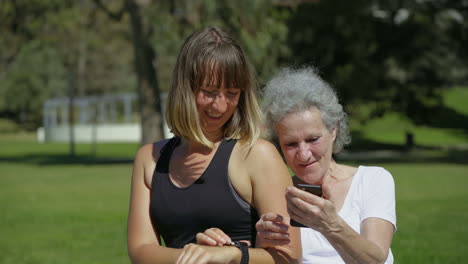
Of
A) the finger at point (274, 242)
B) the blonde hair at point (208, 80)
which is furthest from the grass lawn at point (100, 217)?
the finger at point (274, 242)

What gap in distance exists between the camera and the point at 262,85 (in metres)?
4.02

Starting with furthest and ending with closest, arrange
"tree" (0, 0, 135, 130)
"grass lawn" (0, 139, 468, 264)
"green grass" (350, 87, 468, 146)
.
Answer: "tree" (0, 0, 135, 130) < "green grass" (350, 87, 468, 146) < "grass lawn" (0, 139, 468, 264)

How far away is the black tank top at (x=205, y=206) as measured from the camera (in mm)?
3156

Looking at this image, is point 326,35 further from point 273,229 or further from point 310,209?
point 310,209

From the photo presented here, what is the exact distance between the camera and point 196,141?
10.7 ft

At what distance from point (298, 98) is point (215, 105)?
36 centimetres

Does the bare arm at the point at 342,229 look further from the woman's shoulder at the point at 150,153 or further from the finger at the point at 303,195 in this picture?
the woman's shoulder at the point at 150,153

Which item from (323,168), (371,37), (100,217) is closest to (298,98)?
(323,168)

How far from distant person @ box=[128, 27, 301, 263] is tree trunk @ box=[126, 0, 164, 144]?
23.4 meters


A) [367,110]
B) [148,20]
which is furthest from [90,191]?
[367,110]

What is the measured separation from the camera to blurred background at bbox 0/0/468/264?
10906 mm

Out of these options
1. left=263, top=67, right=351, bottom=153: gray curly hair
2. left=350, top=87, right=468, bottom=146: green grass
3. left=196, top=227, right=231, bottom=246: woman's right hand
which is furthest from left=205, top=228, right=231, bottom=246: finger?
left=350, top=87, right=468, bottom=146: green grass

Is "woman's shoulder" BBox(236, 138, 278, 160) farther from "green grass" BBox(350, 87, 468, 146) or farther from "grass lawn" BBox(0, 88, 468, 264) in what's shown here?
"green grass" BBox(350, 87, 468, 146)

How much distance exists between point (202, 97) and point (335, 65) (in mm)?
30898
